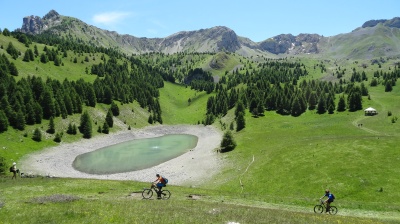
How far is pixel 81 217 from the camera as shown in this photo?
28203 millimetres

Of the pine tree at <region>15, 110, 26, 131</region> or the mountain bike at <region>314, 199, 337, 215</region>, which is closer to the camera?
the mountain bike at <region>314, 199, 337, 215</region>

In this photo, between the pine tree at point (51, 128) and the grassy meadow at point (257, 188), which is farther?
the pine tree at point (51, 128)

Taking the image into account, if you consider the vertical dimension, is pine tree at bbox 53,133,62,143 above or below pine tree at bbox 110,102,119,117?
below

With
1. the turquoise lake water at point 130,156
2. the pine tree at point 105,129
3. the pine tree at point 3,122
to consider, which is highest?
the pine tree at point 3,122

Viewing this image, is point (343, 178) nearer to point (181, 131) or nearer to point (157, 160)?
point (157, 160)

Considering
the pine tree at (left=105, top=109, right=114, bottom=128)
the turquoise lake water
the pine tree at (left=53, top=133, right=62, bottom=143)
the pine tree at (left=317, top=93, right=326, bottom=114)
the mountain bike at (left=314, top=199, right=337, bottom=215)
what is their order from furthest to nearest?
1. the pine tree at (left=317, top=93, right=326, bottom=114)
2. the pine tree at (left=105, top=109, right=114, bottom=128)
3. the pine tree at (left=53, top=133, right=62, bottom=143)
4. the turquoise lake water
5. the mountain bike at (left=314, top=199, right=337, bottom=215)

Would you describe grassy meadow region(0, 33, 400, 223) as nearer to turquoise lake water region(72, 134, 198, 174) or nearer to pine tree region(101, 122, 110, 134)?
pine tree region(101, 122, 110, 134)

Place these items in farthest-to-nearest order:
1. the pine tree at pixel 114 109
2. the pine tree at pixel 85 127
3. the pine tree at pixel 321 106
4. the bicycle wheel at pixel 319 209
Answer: the pine tree at pixel 114 109, the pine tree at pixel 321 106, the pine tree at pixel 85 127, the bicycle wheel at pixel 319 209

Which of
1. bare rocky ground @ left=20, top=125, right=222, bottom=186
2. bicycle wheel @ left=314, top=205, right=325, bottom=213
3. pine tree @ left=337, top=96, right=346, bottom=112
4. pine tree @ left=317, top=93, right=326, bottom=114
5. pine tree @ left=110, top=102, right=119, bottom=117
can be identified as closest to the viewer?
bicycle wheel @ left=314, top=205, right=325, bottom=213

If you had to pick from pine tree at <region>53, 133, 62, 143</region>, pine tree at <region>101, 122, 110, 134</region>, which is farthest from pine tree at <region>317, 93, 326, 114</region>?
pine tree at <region>53, 133, 62, 143</region>

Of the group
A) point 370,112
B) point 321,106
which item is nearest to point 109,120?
point 321,106

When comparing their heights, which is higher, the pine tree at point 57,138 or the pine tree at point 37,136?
the pine tree at point 37,136

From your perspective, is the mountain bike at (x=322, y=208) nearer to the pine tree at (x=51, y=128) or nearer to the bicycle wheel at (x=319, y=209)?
the bicycle wheel at (x=319, y=209)

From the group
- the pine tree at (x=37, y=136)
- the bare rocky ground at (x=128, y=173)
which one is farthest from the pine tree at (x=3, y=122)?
the bare rocky ground at (x=128, y=173)
